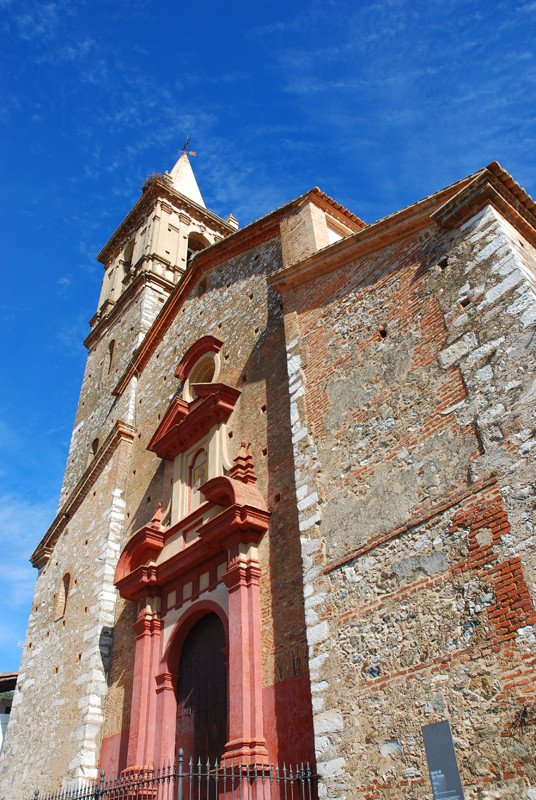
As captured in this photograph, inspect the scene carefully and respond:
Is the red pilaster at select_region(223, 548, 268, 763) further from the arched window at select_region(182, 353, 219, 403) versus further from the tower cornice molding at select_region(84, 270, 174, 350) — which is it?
the tower cornice molding at select_region(84, 270, 174, 350)

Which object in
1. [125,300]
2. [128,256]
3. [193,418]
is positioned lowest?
[193,418]

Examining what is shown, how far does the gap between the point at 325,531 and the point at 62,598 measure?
327 inches

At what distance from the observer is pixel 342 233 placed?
11.0m

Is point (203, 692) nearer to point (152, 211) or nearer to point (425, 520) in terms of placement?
point (425, 520)

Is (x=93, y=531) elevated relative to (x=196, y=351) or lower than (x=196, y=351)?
lower

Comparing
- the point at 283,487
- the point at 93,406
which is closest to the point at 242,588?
the point at 283,487

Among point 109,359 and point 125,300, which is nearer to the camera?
point 109,359

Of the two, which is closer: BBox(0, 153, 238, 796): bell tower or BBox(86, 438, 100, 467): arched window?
BBox(0, 153, 238, 796): bell tower

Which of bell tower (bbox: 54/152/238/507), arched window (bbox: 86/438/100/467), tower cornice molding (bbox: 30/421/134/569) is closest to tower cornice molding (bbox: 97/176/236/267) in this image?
bell tower (bbox: 54/152/238/507)

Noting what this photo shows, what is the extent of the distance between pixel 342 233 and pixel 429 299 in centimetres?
434

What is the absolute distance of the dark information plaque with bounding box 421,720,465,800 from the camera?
16.1 ft

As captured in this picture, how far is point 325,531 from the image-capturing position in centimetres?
705

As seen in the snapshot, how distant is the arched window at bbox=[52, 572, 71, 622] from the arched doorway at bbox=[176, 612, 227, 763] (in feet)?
15.1

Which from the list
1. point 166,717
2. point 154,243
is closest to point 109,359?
point 154,243
